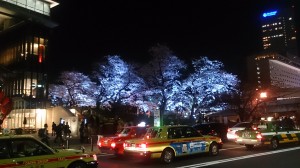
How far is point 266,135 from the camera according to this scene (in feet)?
58.0

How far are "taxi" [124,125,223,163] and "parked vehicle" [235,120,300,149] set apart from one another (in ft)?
11.7

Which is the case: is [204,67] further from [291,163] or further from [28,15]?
[291,163]

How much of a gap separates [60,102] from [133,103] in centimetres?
1290

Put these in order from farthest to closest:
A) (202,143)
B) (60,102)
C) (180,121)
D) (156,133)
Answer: (60,102), (180,121), (202,143), (156,133)

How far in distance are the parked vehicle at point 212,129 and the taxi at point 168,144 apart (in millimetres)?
7238

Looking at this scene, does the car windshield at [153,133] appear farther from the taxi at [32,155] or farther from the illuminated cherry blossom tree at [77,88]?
the illuminated cherry blossom tree at [77,88]

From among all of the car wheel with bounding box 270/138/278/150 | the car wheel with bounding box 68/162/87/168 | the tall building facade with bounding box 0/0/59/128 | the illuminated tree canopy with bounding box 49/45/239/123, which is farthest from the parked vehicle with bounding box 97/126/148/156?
the tall building facade with bounding box 0/0/59/128

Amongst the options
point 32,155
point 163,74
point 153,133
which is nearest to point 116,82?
point 163,74

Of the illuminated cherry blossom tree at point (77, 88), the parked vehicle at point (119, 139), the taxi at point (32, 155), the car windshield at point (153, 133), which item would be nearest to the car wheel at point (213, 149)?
the car windshield at point (153, 133)

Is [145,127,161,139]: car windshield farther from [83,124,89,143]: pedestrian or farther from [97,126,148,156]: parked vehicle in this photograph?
[83,124,89,143]: pedestrian

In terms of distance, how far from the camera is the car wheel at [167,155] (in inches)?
529

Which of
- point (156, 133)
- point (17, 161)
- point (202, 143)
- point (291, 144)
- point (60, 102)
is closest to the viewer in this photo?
point (17, 161)

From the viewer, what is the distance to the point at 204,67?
38438 millimetres

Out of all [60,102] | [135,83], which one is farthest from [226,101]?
[60,102]
